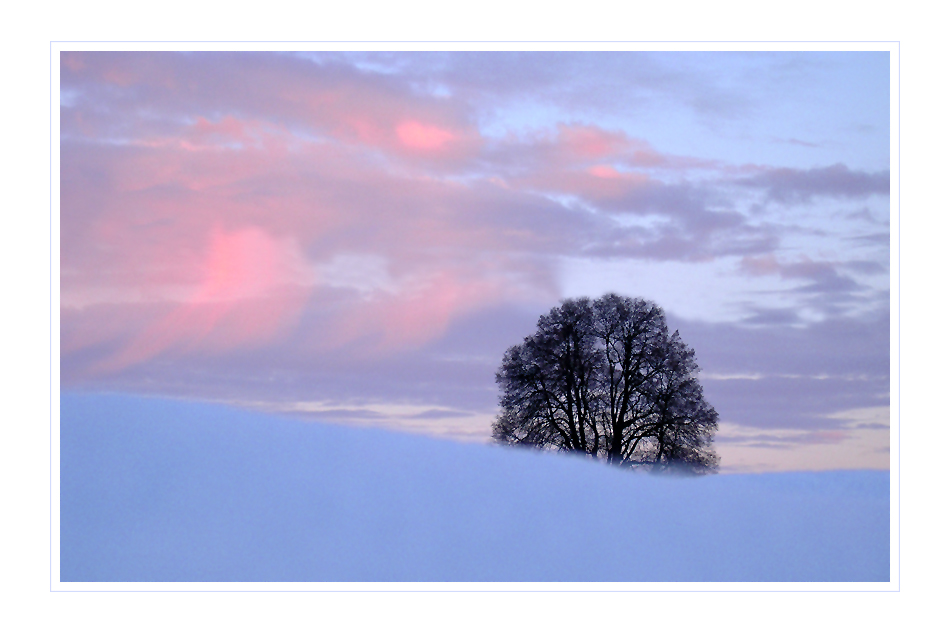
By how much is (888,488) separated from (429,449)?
7.33 meters

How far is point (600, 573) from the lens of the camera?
48.1 ft

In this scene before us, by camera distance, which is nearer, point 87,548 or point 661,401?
point 87,548

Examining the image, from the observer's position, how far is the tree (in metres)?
16.5

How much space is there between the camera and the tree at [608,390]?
16531 mm

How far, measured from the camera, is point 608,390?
55.6 feet
